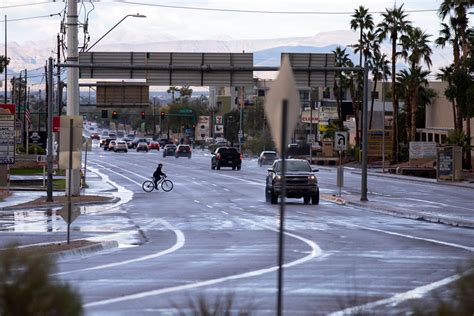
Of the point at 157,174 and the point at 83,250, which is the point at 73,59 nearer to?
the point at 157,174

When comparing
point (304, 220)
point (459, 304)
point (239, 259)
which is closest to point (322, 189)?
point (304, 220)

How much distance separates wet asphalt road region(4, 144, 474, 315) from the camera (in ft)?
52.9

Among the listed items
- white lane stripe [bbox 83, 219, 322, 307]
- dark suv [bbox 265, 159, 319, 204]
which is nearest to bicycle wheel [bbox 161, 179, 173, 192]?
dark suv [bbox 265, 159, 319, 204]

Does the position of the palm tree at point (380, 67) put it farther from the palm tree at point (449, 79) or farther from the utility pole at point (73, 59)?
the utility pole at point (73, 59)

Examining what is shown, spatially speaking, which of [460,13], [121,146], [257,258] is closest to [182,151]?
[121,146]

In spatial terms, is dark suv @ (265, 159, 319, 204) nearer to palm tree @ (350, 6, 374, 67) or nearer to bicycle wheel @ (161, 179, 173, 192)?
bicycle wheel @ (161, 179, 173, 192)

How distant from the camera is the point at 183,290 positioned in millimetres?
17297

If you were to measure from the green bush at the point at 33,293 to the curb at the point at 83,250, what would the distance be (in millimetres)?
12594

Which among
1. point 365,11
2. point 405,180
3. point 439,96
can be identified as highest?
point 365,11

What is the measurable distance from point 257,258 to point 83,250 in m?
4.22

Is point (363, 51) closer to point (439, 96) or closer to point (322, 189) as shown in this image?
point (439, 96)

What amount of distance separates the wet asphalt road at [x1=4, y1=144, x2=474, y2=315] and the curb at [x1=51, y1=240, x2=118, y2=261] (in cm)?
30

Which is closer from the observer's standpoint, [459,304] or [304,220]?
[459,304]

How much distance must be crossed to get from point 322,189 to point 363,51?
146ft
